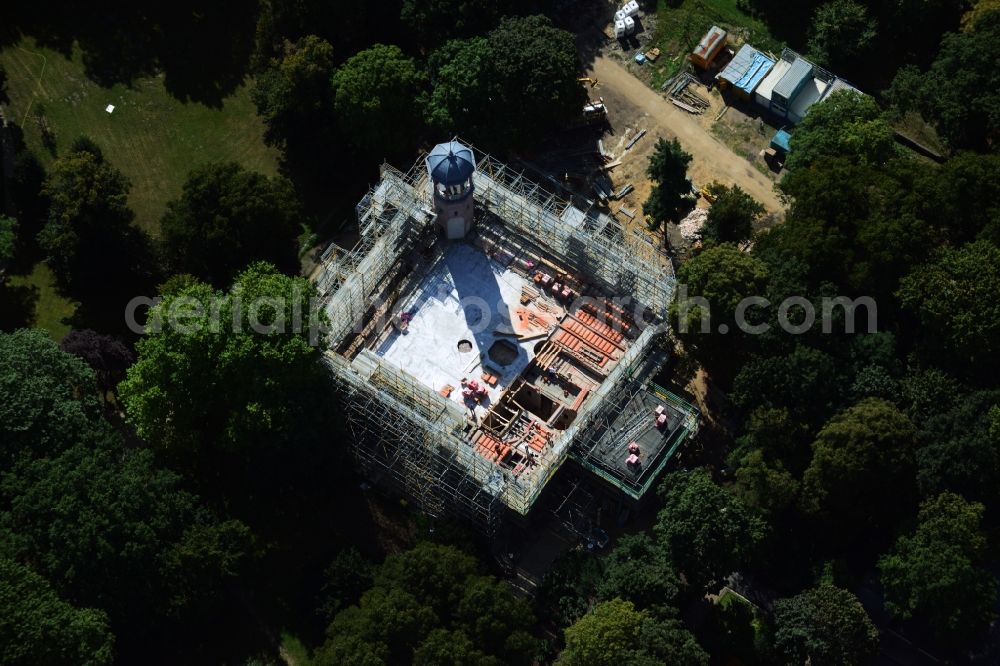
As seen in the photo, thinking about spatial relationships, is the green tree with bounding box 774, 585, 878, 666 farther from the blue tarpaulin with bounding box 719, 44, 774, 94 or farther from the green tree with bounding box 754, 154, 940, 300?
the blue tarpaulin with bounding box 719, 44, 774, 94

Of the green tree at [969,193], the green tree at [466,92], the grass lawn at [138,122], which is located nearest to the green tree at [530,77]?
the green tree at [466,92]

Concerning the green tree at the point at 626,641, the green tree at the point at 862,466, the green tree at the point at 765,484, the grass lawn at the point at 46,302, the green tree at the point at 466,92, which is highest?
the green tree at the point at 466,92

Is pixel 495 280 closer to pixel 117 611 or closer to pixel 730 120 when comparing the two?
pixel 730 120

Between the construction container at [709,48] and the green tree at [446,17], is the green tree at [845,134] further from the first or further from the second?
the green tree at [446,17]

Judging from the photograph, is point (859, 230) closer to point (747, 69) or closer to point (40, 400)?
point (747, 69)

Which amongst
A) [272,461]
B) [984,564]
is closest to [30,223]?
[272,461]

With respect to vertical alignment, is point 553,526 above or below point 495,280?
below

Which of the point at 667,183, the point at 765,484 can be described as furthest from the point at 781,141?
the point at 765,484
